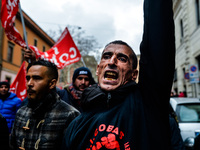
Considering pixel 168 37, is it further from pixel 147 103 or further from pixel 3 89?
pixel 3 89

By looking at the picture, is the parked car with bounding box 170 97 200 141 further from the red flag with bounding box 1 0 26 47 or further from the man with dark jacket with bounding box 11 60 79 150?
the red flag with bounding box 1 0 26 47

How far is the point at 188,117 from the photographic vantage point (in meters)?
4.80

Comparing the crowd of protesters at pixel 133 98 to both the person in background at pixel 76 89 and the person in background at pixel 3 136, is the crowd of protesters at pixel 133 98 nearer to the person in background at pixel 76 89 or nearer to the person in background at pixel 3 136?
the person in background at pixel 3 136

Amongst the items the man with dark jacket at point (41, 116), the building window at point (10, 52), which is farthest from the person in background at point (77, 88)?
the building window at point (10, 52)

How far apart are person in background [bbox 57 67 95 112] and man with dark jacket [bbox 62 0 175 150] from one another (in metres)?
2.40

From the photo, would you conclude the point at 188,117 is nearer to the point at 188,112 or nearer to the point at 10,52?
the point at 188,112

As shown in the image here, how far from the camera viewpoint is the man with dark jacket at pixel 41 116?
204 cm

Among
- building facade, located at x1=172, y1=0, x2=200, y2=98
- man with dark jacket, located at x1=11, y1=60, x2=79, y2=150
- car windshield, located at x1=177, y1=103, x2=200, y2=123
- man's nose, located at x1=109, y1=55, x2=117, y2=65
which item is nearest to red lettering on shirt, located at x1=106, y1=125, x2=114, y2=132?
man's nose, located at x1=109, y1=55, x2=117, y2=65

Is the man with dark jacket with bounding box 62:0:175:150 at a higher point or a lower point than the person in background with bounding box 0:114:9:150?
higher

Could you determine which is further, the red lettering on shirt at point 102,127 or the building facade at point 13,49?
the building facade at point 13,49

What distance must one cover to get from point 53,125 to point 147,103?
1.14 m

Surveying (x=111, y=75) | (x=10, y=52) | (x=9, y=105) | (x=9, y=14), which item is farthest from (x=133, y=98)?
(x=10, y=52)

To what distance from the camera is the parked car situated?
175 inches

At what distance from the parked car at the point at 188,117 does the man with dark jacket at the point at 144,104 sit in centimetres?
362
